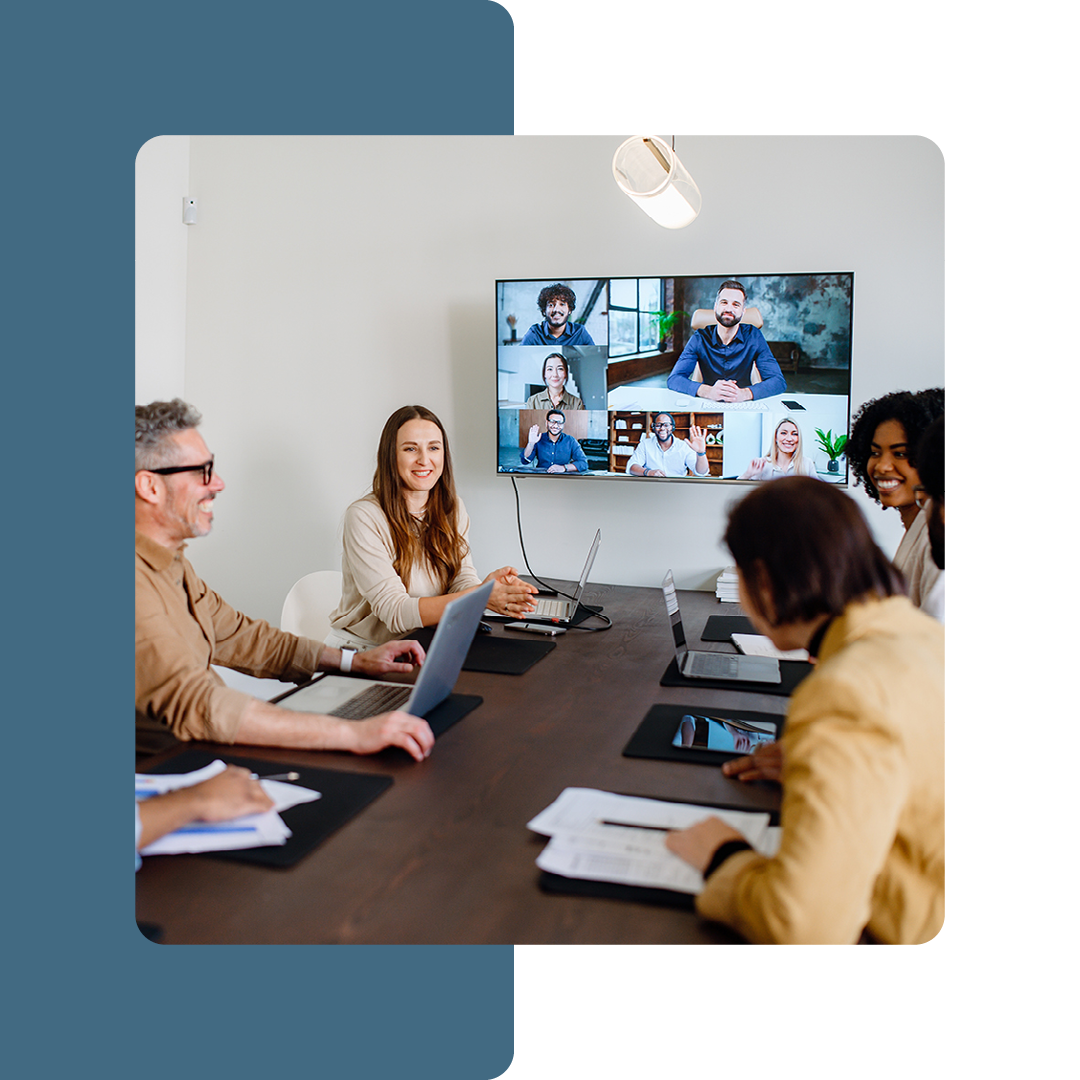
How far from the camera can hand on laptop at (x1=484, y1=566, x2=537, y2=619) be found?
2234 mm

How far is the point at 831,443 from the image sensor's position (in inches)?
97.7

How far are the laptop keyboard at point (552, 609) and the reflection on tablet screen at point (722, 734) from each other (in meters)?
0.80

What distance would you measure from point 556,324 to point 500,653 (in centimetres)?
121

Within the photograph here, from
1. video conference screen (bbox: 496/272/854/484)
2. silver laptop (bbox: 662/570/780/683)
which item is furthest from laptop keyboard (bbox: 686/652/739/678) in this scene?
video conference screen (bbox: 496/272/854/484)

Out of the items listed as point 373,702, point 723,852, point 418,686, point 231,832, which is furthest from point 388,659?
point 723,852

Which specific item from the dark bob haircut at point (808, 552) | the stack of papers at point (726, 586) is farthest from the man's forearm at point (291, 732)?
the stack of papers at point (726, 586)

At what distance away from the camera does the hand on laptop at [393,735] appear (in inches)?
49.1

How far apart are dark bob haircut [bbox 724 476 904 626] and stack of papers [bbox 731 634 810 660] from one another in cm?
96

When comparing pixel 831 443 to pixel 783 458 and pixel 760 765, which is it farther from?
pixel 760 765
